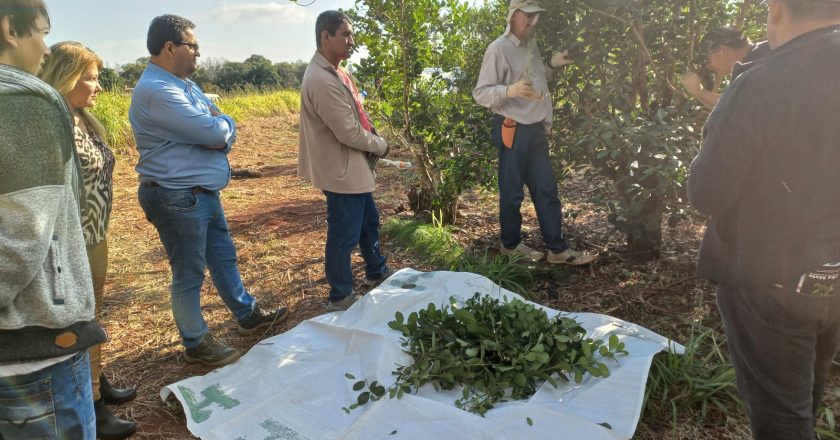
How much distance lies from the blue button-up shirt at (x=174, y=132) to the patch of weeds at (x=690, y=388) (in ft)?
7.93

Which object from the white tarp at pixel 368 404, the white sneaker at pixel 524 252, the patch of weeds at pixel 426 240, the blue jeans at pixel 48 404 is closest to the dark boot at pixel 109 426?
the white tarp at pixel 368 404

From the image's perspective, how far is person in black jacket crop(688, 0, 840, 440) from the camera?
146cm

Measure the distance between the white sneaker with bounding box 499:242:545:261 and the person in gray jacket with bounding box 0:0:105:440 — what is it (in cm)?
322

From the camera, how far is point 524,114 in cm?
386

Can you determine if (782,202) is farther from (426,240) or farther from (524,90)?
(426,240)

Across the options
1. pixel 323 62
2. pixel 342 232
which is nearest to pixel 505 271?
pixel 342 232

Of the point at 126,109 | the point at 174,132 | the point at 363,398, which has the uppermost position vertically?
the point at 174,132

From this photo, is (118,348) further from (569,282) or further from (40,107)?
(569,282)

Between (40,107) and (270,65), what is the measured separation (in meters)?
53.6

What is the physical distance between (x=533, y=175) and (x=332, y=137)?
5.01 feet

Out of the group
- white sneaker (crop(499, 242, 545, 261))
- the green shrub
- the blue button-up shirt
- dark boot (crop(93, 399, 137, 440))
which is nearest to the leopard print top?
the blue button-up shirt

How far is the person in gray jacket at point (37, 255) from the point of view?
1.24 meters

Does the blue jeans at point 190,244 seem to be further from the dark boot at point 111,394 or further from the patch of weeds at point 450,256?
the patch of weeds at point 450,256

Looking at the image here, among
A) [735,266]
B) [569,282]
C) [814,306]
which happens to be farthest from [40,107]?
[569,282]
